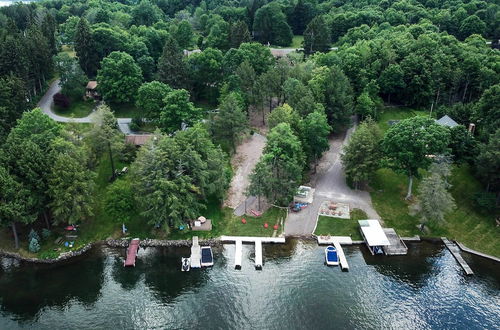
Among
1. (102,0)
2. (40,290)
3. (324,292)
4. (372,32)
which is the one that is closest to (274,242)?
(324,292)

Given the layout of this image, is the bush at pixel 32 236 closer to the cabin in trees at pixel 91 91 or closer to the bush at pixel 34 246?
the bush at pixel 34 246

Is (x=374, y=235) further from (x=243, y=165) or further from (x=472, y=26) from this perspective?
(x=472, y=26)

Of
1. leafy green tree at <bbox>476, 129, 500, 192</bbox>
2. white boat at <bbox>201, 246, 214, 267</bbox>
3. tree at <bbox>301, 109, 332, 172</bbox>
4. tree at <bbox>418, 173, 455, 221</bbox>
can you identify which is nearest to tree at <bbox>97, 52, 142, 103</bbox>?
tree at <bbox>301, 109, 332, 172</bbox>

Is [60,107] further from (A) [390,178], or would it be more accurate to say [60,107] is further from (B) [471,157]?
(B) [471,157]

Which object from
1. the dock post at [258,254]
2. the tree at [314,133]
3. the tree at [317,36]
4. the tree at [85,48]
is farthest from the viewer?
the tree at [317,36]

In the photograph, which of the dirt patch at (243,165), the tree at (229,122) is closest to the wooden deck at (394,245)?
the dirt patch at (243,165)

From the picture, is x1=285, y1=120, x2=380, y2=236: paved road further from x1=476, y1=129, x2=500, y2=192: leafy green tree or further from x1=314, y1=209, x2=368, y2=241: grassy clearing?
x1=476, y1=129, x2=500, y2=192: leafy green tree

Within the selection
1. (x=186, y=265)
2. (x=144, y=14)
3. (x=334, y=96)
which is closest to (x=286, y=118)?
(x=334, y=96)
